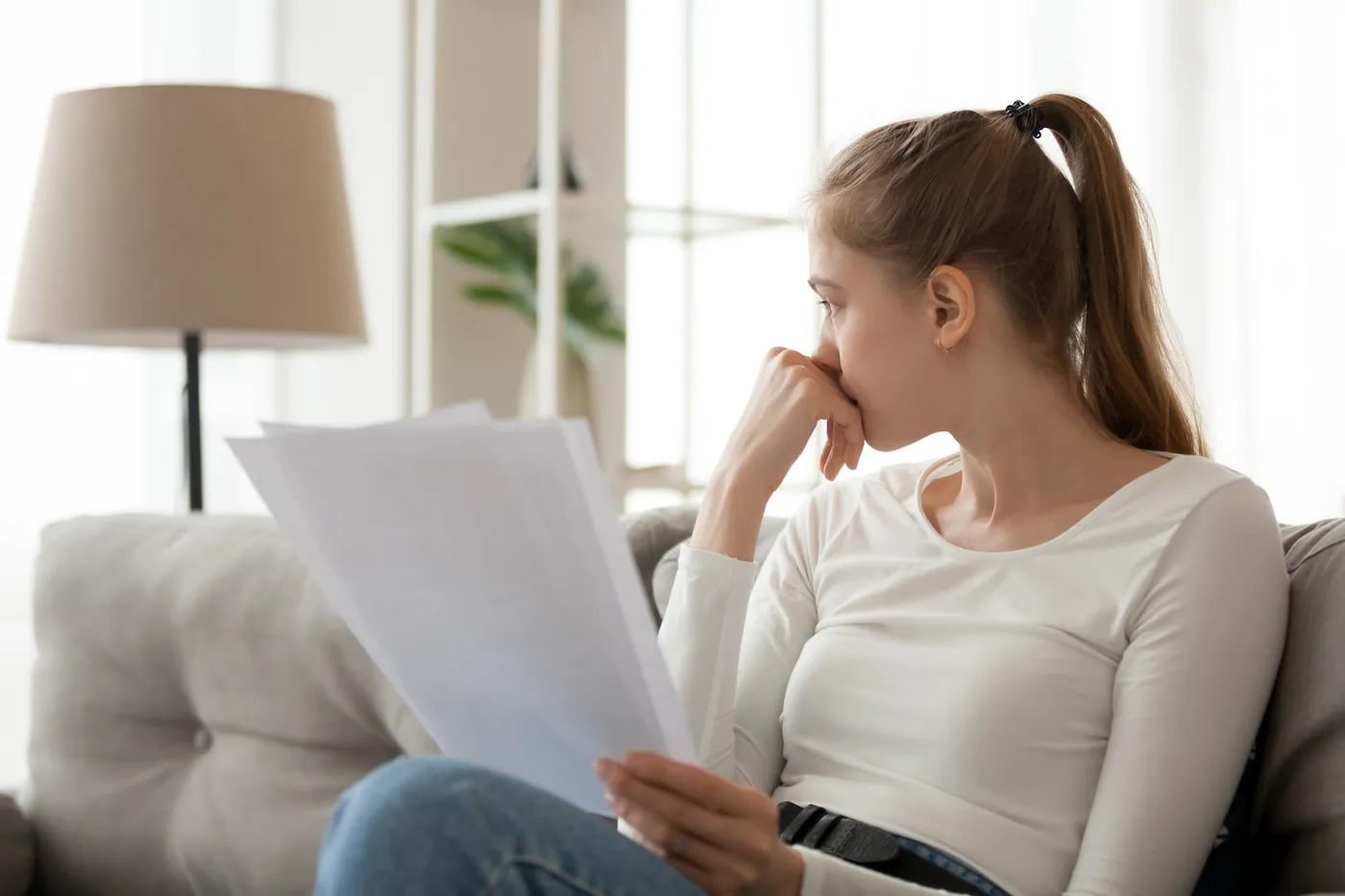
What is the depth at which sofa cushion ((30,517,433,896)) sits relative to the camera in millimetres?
1567

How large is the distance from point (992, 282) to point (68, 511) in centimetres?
233

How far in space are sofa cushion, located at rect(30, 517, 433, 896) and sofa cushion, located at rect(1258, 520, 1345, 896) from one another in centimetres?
78

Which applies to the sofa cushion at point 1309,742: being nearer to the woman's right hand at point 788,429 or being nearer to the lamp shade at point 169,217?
the woman's right hand at point 788,429

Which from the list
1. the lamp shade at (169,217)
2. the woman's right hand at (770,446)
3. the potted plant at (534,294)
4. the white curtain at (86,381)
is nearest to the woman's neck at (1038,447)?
the woman's right hand at (770,446)

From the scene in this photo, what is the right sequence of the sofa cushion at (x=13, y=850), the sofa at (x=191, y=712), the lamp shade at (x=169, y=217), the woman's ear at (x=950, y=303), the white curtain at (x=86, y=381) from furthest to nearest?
the white curtain at (x=86, y=381)
the lamp shade at (x=169, y=217)
the sofa cushion at (x=13, y=850)
the sofa at (x=191, y=712)
the woman's ear at (x=950, y=303)

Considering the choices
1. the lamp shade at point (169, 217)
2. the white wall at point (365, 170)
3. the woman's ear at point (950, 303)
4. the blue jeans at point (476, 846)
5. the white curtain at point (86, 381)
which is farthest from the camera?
the white wall at point (365, 170)

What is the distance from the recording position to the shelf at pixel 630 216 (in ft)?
9.35

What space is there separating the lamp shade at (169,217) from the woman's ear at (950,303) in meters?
1.07

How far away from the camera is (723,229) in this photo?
317cm

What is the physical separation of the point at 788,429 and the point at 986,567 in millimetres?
198

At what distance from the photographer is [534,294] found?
2994 mm

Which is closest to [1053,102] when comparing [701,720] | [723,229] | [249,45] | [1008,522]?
[1008,522]

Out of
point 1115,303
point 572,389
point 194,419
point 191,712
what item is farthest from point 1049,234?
point 572,389

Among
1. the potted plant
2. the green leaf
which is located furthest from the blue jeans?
the green leaf
